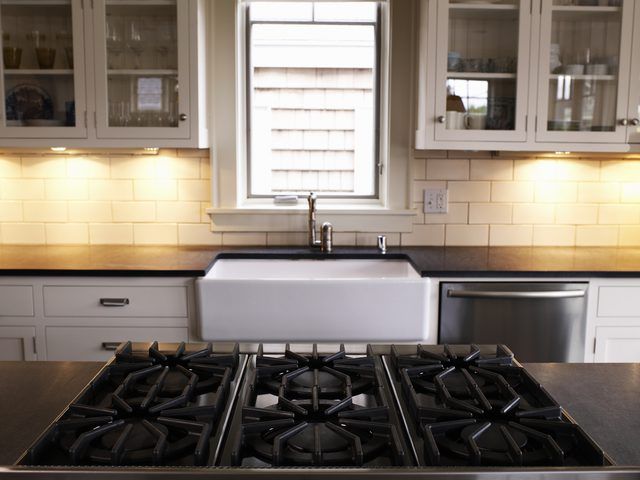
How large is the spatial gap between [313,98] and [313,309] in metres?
1.17

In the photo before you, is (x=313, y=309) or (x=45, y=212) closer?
(x=313, y=309)

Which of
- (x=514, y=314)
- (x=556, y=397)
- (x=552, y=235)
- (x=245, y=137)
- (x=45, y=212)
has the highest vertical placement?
(x=245, y=137)

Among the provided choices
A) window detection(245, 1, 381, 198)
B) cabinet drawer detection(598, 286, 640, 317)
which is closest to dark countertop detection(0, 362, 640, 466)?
cabinet drawer detection(598, 286, 640, 317)

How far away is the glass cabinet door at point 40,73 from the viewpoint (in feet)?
8.79

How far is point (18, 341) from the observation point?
8.14ft

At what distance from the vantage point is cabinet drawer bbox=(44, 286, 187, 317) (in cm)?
246

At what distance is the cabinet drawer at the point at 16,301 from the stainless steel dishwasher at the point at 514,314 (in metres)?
1.58

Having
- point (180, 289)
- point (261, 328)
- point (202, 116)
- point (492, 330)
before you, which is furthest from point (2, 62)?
point (492, 330)

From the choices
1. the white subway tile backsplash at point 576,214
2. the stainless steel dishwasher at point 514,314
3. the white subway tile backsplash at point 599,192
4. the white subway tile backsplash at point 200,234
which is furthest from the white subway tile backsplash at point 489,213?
the white subway tile backsplash at point 200,234

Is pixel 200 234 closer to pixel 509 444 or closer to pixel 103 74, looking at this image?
pixel 103 74

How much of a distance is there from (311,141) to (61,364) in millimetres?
2002

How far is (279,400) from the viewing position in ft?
3.39

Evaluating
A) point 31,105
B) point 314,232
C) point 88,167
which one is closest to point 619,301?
point 314,232

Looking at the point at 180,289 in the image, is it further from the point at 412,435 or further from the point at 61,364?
the point at 412,435
